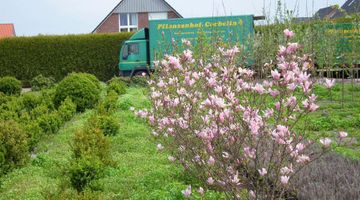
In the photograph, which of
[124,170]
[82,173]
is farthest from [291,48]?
[124,170]

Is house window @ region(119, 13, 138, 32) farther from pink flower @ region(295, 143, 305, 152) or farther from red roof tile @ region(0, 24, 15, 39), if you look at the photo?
pink flower @ region(295, 143, 305, 152)

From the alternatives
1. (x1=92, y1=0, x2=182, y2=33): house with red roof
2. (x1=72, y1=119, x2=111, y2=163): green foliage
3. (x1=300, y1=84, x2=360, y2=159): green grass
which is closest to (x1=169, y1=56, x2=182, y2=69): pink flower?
(x1=72, y1=119, x2=111, y2=163): green foliage

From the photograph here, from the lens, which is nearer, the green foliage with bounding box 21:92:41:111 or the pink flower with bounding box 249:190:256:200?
the pink flower with bounding box 249:190:256:200

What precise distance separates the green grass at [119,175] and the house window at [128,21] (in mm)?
42552

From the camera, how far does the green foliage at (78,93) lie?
14814 mm

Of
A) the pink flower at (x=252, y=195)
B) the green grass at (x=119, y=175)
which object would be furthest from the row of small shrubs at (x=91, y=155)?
the pink flower at (x=252, y=195)

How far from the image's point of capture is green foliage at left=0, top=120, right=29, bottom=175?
7662 mm

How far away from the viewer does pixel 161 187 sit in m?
5.69

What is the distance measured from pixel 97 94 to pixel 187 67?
35.5ft

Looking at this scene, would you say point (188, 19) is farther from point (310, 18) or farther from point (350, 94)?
Answer: point (350, 94)

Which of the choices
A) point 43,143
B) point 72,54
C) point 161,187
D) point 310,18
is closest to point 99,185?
point 161,187

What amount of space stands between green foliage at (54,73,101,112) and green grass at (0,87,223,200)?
4.57 meters

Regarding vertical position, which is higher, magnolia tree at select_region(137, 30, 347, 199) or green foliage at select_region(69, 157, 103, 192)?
magnolia tree at select_region(137, 30, 347, 199)

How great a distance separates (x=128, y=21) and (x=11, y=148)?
45.6 metres
